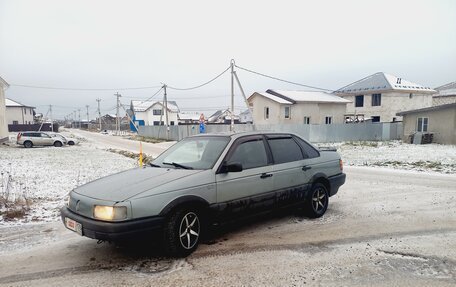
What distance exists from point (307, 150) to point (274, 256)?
2401 mm

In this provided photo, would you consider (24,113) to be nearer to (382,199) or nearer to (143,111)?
(143,111)

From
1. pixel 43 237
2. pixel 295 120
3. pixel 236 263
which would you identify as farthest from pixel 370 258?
pixel 295 120

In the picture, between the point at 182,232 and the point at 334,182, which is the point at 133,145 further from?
the point at 182,232

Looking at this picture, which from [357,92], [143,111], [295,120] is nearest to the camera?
[295,120]

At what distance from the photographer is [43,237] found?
4.91m

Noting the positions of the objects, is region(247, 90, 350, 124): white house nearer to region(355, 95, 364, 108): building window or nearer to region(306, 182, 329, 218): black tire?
region(355, 95, 364, 108): building window

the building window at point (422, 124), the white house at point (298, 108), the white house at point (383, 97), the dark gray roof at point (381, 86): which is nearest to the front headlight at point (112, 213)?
the building window at point (422, 124)

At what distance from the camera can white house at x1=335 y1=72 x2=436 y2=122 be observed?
38.1 m

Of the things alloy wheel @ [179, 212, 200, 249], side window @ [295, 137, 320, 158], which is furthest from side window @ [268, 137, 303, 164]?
alloy wheel @ [179, 212, 200, 249]

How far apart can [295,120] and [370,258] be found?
31876 millimetres

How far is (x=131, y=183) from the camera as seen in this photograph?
4035 millimetres

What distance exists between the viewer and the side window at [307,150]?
5780mm

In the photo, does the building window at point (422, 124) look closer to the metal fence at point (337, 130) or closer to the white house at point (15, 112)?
the metal fence at point (337, 130)

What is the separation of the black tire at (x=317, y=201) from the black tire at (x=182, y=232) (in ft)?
7.76
